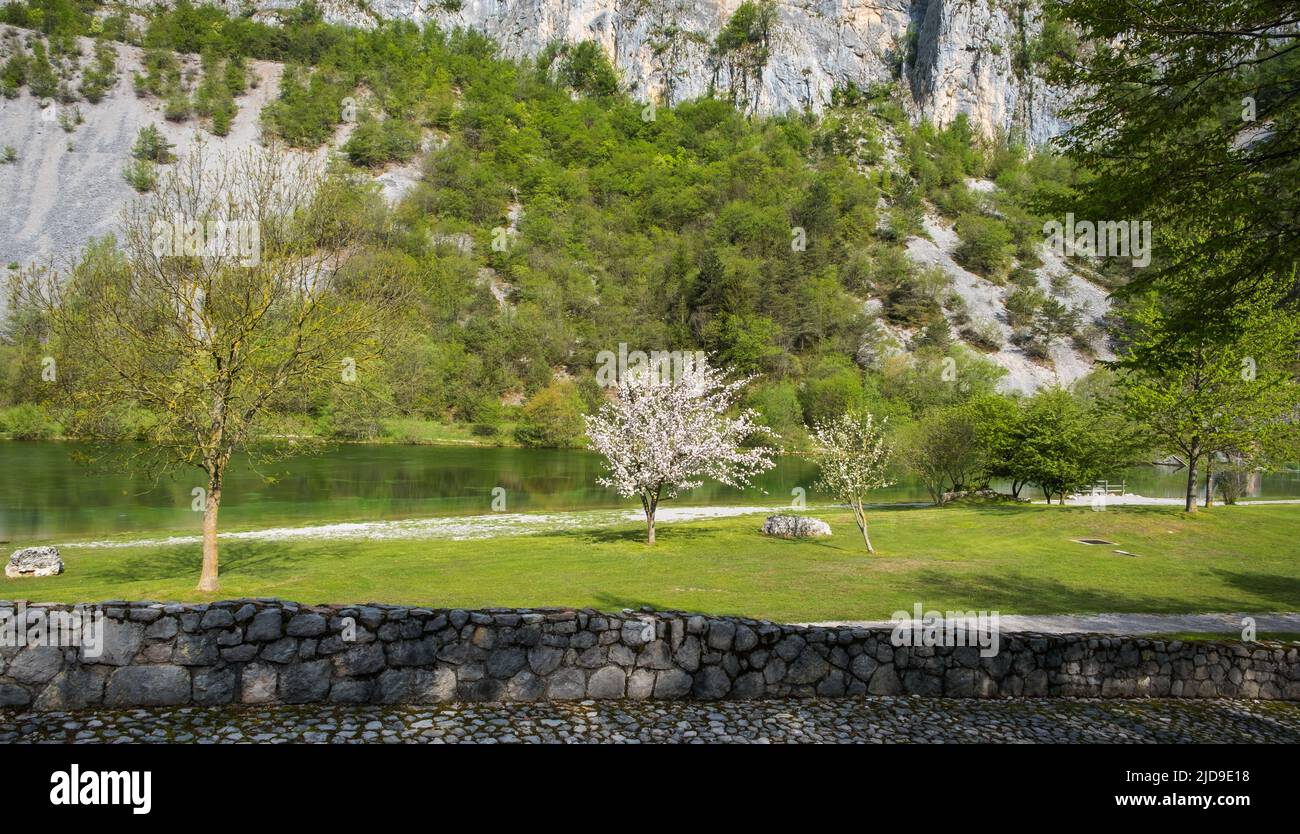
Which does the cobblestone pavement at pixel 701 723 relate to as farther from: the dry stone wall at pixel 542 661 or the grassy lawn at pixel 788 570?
the grassy lawn at pixel 788 570

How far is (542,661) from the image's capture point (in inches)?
369

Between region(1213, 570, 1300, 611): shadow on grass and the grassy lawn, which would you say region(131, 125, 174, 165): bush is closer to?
the grassy lawn

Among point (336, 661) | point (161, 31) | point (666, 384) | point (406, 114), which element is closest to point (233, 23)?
point (161, 31)

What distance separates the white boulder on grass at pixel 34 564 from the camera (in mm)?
19000

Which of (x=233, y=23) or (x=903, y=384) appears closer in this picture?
(x=903, y=384)

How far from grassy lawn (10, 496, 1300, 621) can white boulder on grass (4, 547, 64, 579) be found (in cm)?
64

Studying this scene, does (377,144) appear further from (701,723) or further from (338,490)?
(701,723)

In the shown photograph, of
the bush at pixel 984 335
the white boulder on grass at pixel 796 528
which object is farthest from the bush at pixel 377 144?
the white boulder on grass at pixel 796 528

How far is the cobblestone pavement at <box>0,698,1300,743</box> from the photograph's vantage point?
25.7 feet

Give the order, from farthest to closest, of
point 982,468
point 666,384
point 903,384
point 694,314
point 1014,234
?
point 1014,234 → point 694,314 → point 903,384 → point 982,468 → point 666,384

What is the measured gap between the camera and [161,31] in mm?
168375
